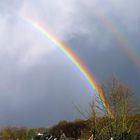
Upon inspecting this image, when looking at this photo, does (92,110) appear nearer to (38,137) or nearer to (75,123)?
(38,137)

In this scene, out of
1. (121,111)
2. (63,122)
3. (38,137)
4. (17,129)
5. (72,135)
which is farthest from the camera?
(17,129)

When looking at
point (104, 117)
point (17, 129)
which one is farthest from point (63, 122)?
point (104, 117)

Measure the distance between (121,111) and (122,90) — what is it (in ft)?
7.32

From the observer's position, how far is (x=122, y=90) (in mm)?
34750

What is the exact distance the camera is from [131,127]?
3139 cm

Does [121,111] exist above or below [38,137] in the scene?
below

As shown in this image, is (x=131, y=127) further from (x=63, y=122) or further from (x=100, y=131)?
(x=63, y=122)

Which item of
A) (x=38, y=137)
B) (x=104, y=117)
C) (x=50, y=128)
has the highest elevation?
(x=50, y=128)

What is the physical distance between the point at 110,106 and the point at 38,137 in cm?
5066

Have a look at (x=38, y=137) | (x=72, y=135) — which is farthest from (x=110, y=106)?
(x=72, y=135)

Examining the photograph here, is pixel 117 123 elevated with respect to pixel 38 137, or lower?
lower

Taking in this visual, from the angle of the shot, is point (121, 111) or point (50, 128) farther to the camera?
point (50, 128)

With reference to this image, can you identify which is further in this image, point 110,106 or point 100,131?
point 110,106

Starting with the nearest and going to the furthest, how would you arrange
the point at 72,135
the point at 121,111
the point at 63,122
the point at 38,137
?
the point at 121,111 < the point at 38,137 < the point at 72,135 < the point at 63,122
